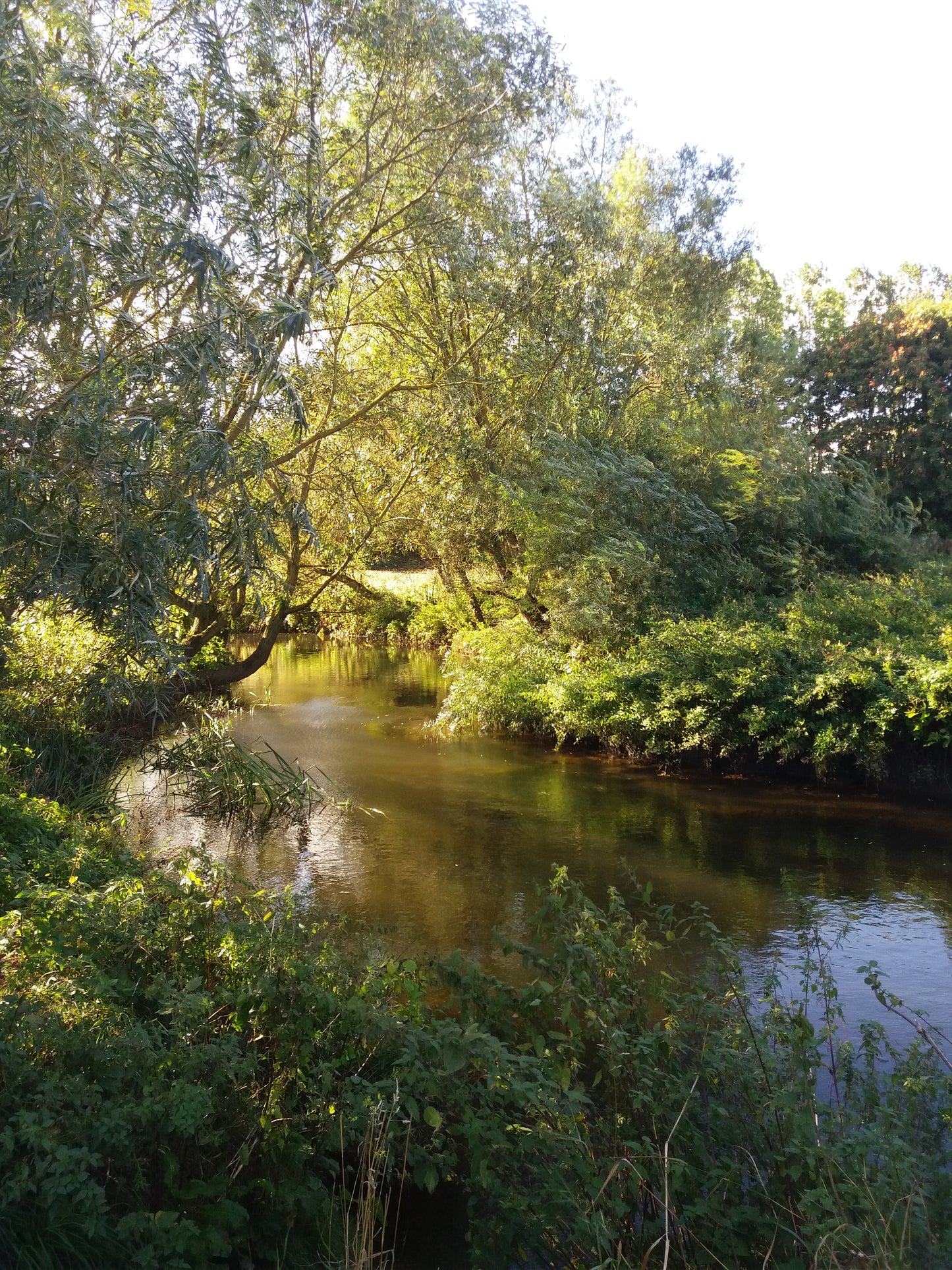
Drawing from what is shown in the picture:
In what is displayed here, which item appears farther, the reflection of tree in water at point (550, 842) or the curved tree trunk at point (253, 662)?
the curved tree trunk at point (253, 662)

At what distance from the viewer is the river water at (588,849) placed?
29.0ft

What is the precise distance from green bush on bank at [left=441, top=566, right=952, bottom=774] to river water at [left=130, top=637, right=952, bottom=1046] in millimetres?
702

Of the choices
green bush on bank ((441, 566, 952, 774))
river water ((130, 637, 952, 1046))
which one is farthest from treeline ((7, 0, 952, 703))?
river water ((130, 637, 952, 1046))

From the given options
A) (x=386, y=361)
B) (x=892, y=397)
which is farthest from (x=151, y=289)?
(x=892, y=397)

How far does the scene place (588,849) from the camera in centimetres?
1149

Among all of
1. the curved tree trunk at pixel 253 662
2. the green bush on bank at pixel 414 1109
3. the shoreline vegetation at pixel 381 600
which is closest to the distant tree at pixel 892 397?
the shoreline vegetation at pixel 381 600

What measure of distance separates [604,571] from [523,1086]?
1438 cm

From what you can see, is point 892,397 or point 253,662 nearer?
point 253,662

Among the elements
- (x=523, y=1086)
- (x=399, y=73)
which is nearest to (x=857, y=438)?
(x=399, y=73)

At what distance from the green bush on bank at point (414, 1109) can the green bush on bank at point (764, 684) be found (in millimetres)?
8739

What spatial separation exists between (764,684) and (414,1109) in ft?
36.5

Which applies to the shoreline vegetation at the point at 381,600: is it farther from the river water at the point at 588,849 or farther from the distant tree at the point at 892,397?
the distant tree at the point at 892,397

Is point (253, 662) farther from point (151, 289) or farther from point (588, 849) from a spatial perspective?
point (151, 289)

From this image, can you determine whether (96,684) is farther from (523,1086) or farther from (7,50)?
(523,1086)
